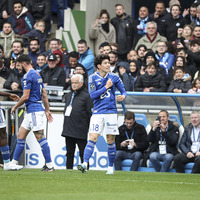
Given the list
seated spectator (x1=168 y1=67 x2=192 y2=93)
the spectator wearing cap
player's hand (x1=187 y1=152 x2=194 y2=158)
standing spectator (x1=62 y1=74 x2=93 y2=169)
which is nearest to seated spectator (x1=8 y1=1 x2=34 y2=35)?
the spectator wearing cap

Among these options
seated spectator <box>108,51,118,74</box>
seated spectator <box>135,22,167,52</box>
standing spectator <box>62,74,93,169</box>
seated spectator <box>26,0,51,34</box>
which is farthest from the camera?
seated spectator <box>26,0,51,34</box>

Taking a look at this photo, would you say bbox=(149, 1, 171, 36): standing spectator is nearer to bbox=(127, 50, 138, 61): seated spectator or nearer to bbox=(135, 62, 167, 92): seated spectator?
bbox=(127, 50, 138, 61): seated spectator

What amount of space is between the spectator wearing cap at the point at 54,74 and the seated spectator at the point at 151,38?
312cm

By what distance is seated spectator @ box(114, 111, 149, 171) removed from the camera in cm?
1398

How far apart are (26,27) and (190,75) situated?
6.28m

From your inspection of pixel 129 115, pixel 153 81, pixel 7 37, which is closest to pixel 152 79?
pixel 153 81

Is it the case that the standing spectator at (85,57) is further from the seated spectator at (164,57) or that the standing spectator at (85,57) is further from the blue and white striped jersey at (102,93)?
the blue and white striped jersey at (102,93)

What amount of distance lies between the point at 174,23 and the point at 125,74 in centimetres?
308

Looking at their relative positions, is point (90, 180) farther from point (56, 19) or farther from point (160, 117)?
point (56, 19)

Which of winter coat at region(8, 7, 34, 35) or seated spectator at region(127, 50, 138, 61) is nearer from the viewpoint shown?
seated spectator at region(127, 50, 138, 61)

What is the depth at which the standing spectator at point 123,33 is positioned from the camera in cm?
1842

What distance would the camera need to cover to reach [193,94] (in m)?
13.9

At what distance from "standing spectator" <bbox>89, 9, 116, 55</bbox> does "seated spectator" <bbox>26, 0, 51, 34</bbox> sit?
1.45 metres

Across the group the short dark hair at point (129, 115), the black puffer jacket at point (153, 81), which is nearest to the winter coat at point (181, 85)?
the black puffer jacket at point (153, 81)
